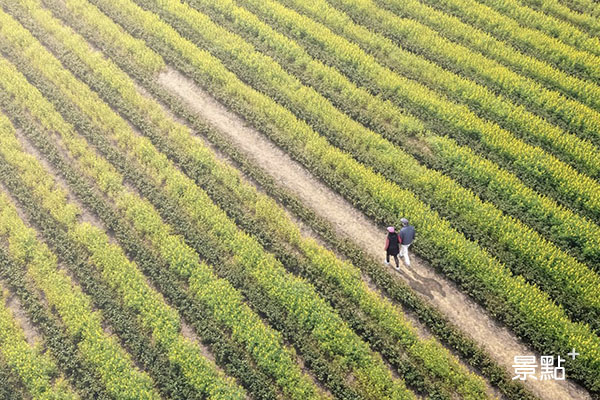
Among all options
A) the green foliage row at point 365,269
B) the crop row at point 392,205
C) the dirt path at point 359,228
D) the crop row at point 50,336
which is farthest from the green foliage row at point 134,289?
the crop row at point 392,205

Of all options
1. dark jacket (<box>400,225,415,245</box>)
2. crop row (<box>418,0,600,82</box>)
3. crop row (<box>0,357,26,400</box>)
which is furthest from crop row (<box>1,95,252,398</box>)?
crop row (<box>418,0,600,82</box>)

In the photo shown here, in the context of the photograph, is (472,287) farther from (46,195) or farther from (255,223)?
(46,195)

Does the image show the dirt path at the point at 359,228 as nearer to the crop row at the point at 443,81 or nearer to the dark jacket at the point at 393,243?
the dark jacket at the point at 393,243

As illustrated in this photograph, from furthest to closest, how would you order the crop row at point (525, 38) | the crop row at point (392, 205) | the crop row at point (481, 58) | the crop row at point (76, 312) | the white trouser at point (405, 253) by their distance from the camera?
the crop row at point (525, 38), the crop row at point (481, 58), the white trouser at point (405, 253), the crop row at point (392, 205), the crop row at point (76, 312)

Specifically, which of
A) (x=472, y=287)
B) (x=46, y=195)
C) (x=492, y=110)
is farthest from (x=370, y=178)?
(x=46, y=195)

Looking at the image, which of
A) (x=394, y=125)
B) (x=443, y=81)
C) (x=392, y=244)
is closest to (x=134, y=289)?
(x=392, y=244)

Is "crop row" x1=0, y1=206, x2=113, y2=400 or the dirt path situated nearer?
"crop row" x1=0, y1=206, x2=113, y2=400

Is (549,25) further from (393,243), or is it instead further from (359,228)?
(393,243)

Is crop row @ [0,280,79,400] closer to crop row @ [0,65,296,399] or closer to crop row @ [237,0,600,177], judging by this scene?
crop row @ [0,65,296,399]
